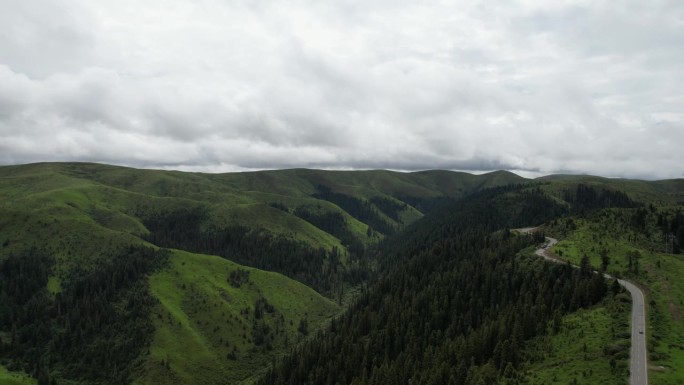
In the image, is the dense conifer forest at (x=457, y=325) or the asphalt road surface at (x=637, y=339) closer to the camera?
the asphalt road surface at (x=637, y=339)

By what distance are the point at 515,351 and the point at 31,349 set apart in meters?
209

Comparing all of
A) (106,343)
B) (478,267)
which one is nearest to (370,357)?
(478,267)

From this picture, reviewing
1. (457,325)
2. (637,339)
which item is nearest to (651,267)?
(637,339)

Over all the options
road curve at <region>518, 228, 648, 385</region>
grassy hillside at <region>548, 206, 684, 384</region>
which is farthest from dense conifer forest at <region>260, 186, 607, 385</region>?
grassy hillside at <region>548, 206, 684, 384</region>

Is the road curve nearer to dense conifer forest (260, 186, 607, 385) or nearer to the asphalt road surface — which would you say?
the asphalt road surface

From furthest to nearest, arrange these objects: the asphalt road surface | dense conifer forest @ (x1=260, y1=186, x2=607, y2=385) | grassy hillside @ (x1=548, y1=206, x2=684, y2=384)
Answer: dense conifer forest @ (x1=260, y1=186, x2=607, y2=385) → grassy hillside @ (x1=548, y1=206, x2=684, y2=384) → the asphalt road surface

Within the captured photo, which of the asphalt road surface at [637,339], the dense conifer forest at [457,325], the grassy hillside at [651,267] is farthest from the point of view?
the dense conifer forest at [457,325]

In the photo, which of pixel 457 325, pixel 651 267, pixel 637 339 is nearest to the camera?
pixel 637 339

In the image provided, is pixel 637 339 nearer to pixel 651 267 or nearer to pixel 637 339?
pixel 637 339

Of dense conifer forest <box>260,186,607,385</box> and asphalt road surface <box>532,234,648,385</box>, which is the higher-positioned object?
asphalt road surface <box>532,234,648,385</box>

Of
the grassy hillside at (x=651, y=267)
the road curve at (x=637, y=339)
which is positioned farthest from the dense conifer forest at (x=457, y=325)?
the grassy hillside at (x=651, y=267)

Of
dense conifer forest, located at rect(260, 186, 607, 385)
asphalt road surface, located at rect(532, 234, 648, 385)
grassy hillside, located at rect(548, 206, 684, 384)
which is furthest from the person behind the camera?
dense conifer forest, located at rect(260, 186, 607, 385)

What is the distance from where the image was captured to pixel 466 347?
11181 centimetres

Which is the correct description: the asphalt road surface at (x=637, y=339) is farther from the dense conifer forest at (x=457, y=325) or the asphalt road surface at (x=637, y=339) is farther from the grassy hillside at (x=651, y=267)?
the dense conifer forest at (x=457, y=325)
